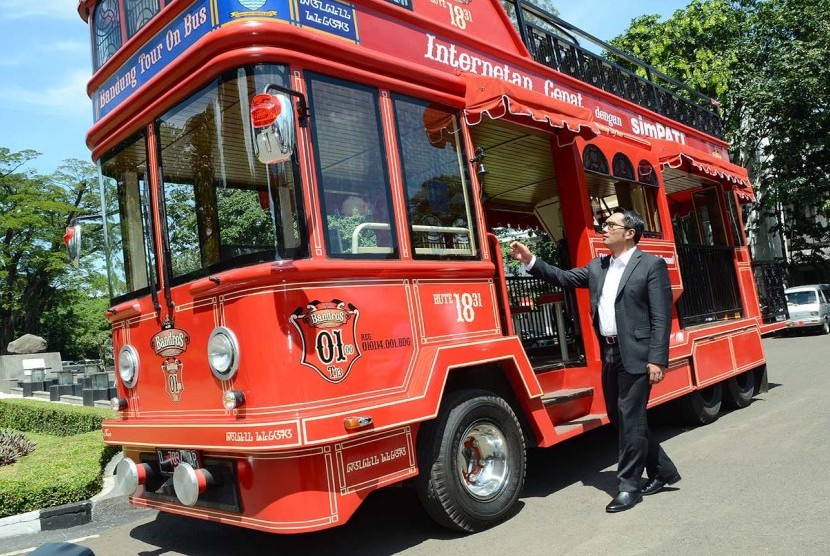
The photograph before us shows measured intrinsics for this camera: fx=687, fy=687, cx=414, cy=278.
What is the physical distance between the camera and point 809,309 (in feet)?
71.4

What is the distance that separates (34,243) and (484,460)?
36.4m

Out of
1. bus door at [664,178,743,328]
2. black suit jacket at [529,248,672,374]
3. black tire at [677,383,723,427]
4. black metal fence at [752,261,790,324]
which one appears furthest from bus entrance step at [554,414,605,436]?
black metal fence at [752,261,790,324]

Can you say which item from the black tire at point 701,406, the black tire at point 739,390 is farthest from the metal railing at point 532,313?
the black tire at point 739,390

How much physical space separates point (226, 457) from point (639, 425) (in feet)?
8.55

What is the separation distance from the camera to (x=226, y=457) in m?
3.67

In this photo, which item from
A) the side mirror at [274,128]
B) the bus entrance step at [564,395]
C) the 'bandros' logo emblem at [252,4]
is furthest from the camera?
the bus entrance step at [564,395]

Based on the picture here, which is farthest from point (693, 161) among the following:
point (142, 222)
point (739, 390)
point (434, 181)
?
point (142, 222)

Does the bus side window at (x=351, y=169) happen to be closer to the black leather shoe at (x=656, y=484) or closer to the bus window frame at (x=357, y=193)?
the bus window frame at (x=357, y=193)

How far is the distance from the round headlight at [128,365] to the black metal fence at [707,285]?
512 centimetres

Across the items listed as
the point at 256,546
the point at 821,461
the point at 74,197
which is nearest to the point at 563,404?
the point at 821,461

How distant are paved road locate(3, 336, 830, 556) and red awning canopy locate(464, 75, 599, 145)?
2.71 meters

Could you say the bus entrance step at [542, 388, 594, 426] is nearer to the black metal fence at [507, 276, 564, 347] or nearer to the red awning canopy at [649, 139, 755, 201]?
the black metal fence at [507, 276, 564, 347]

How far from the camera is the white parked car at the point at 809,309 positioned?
21609mm

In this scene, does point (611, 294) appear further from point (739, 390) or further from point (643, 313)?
point (739, 390)
